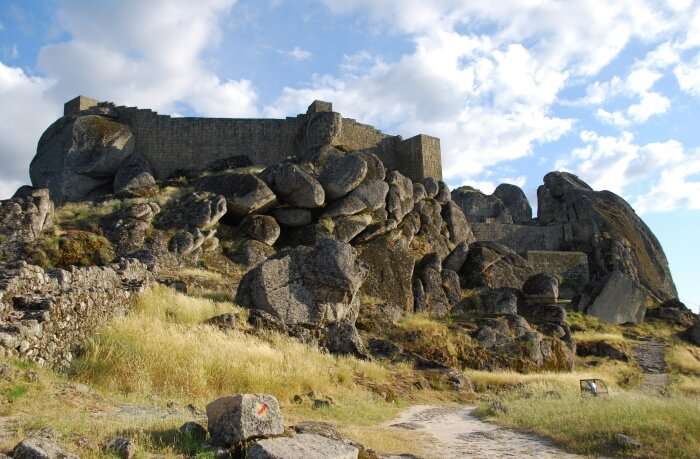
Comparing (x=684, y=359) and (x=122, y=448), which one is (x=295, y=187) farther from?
(x=122, y=448)

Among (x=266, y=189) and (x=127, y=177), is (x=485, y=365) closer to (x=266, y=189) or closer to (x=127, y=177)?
(x=266, y=189)

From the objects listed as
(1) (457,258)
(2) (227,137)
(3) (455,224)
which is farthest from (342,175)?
(2) (227,137)

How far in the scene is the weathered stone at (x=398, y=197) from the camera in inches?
1122

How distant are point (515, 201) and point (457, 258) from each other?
2763 cm

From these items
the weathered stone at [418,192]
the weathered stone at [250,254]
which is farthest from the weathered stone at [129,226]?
the weathered stone at [418,192]

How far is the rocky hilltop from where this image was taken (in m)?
14.9

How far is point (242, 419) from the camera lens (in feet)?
20.7

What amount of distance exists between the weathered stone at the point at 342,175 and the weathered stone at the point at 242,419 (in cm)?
2057

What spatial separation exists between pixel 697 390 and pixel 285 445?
16350mm

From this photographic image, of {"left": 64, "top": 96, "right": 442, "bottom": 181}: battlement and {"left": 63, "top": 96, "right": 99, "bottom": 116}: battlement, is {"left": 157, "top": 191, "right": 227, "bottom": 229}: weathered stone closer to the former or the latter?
{"left": 64, "top": 96, "right": 442, "bottom": 181}: battlement

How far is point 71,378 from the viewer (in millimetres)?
8656

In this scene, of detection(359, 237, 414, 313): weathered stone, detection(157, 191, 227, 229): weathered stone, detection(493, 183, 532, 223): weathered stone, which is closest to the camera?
detection(359, 237, 414, 313): weathered stone

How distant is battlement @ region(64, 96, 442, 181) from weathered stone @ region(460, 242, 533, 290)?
762 centimetres

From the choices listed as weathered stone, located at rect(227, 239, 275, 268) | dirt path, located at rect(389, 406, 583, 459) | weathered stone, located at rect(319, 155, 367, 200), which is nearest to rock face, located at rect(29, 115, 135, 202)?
weathered stone, located at rect(319, 155, 367, 200)
